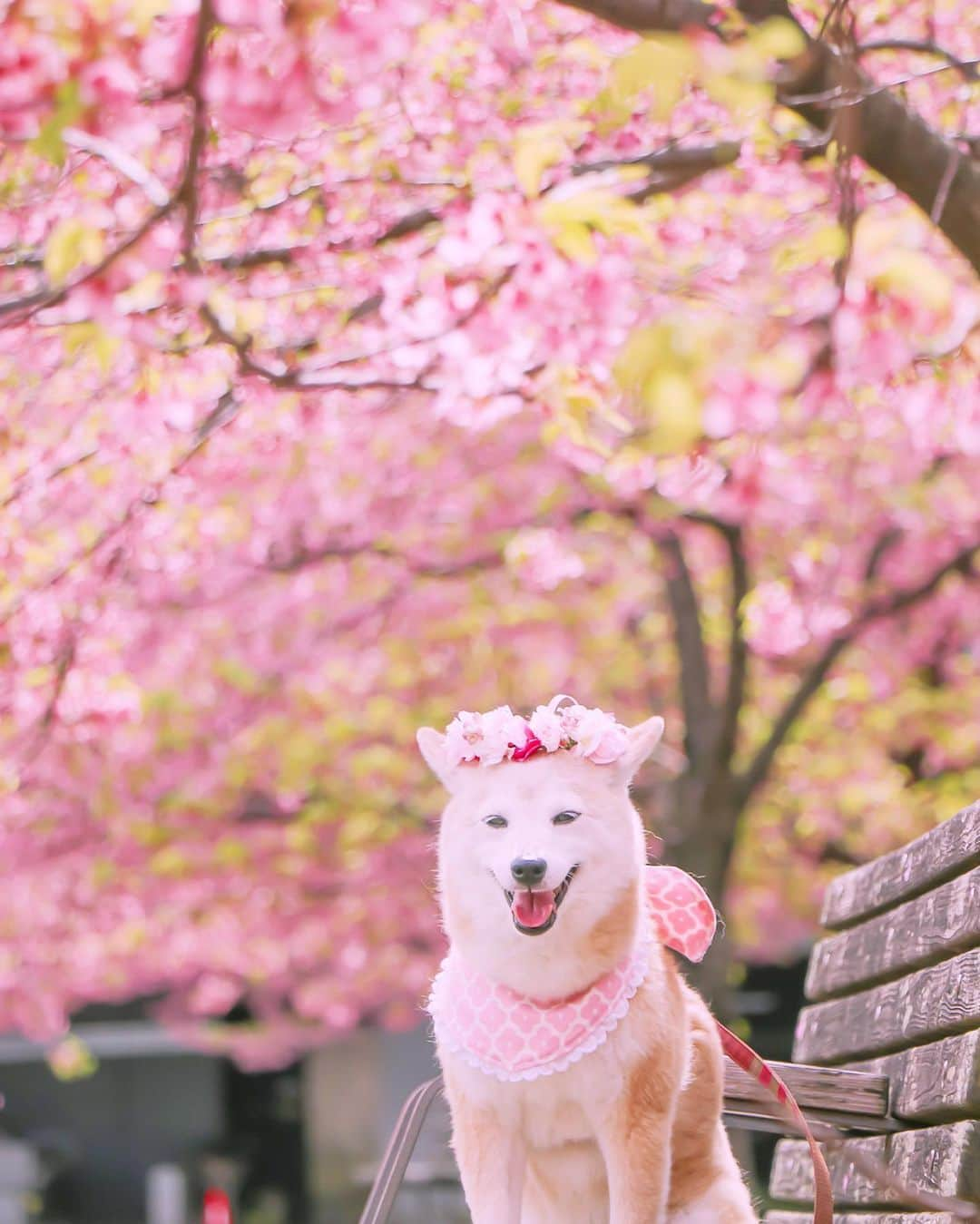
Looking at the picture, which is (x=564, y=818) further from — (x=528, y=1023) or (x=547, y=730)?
(x=528, y=1023)

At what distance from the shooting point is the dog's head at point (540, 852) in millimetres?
2568

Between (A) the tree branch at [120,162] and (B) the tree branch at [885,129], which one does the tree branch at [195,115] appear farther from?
(A) the tree branch at [120,162]

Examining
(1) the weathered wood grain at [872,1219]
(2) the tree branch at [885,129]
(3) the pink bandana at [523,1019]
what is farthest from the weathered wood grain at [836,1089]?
(2) the tree branch at [885,129]

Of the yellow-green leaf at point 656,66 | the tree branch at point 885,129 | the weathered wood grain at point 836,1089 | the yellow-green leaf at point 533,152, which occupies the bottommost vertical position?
the weathered wood grain at point 836,1089

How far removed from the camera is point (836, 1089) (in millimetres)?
3439

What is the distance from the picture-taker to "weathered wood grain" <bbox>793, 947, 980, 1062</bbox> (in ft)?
10.1

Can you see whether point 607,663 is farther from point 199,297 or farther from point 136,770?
point 199,297

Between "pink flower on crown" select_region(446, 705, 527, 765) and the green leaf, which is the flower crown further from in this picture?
the green leaf

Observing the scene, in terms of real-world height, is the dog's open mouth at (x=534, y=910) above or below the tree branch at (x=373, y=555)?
above

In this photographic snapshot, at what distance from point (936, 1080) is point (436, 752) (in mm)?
1192

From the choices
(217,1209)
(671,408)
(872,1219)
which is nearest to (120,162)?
(217,1209)

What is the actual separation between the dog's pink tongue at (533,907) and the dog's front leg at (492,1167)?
349 mm

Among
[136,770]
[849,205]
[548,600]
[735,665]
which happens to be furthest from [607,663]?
[849,205]

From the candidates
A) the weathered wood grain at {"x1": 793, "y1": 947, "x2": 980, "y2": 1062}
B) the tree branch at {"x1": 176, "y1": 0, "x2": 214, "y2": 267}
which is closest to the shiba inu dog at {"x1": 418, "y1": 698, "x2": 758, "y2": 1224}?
the weathered wood grain at {"x1": 793, "y1": 947, "x2": 980, "y2": 1062}
